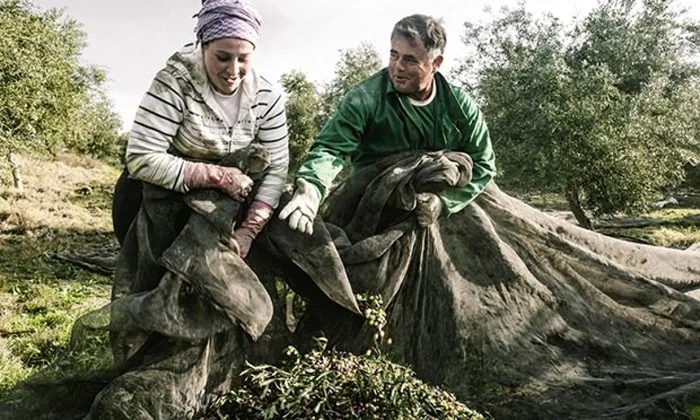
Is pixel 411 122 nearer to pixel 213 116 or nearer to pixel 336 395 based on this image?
pixel 213 116

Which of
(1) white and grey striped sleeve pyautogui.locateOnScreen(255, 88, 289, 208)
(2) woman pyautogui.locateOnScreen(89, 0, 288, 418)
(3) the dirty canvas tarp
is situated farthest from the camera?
(3) the dirty canvas tarp

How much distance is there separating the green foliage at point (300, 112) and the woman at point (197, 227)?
18.7 metres

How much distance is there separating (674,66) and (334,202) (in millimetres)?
17782

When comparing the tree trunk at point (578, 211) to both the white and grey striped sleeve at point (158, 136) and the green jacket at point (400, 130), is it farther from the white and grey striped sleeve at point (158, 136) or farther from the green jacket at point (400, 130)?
the white and grey striped sleeve at point (158, 136)

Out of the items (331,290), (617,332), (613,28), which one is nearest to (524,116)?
(613,28)

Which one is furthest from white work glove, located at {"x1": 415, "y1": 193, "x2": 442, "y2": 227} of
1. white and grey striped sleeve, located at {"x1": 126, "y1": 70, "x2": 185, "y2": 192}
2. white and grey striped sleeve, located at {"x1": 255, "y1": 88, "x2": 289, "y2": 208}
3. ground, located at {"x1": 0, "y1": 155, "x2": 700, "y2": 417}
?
ground, located at {"x1": 0, "y1": 155, "x2": 700, "y2": 417}

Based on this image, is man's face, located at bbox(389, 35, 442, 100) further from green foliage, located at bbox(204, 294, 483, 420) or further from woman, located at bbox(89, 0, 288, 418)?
green foliage, located at bbox(204, 294, 483, 420)

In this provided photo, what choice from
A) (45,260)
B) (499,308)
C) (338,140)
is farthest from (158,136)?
(45,260)

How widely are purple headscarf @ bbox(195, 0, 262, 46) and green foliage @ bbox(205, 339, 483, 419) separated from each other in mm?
1433

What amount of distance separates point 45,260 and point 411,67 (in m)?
8.16

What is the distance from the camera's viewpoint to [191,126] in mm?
3082

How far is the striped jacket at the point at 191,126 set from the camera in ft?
9.82

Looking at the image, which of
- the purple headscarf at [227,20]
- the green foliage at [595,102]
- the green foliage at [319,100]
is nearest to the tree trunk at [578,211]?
the green foliage at [595,102]

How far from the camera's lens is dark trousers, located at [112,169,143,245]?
3502 millimetres
